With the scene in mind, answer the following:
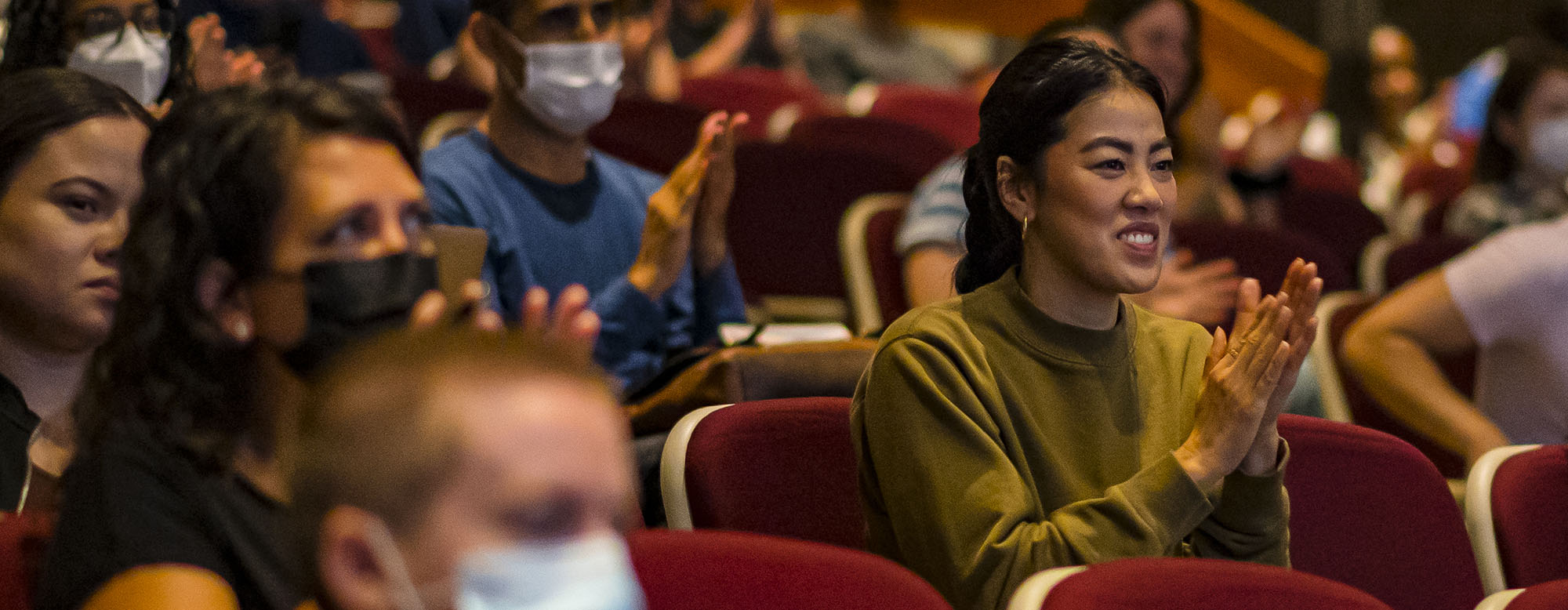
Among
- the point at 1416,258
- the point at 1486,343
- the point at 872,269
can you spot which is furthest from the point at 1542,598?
the point at 1416,258

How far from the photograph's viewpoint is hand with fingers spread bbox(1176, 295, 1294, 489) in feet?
5.33

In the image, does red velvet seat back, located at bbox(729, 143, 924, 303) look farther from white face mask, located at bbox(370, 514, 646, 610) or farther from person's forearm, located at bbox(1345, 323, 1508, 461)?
white face mask, located at bbox(370, 514, 646, 610)

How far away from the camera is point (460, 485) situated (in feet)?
2.78

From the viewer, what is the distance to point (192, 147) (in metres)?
1.23

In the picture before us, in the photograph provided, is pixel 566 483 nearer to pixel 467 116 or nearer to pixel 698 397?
pixel 698 397

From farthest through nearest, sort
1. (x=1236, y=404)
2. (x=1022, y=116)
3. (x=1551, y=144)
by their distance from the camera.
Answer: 1. (x=1551, y=144)
2. (x=1022, y=116)
3. (x=1236, y=404)

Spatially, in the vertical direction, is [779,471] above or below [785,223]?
above

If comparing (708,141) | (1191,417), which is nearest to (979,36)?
(708,141)

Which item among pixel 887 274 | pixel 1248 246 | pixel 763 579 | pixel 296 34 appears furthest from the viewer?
pixel 296 34

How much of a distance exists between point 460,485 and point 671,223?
159 centimetres

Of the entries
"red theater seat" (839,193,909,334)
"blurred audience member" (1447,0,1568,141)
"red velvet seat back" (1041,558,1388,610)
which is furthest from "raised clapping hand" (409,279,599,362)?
"blurred audience member" (1447,0,1568,141)

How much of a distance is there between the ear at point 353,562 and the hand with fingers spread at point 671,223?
5.17 ft

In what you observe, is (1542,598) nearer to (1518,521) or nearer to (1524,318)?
(1518,521)

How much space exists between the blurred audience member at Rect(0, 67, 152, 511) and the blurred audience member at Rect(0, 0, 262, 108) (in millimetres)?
540
